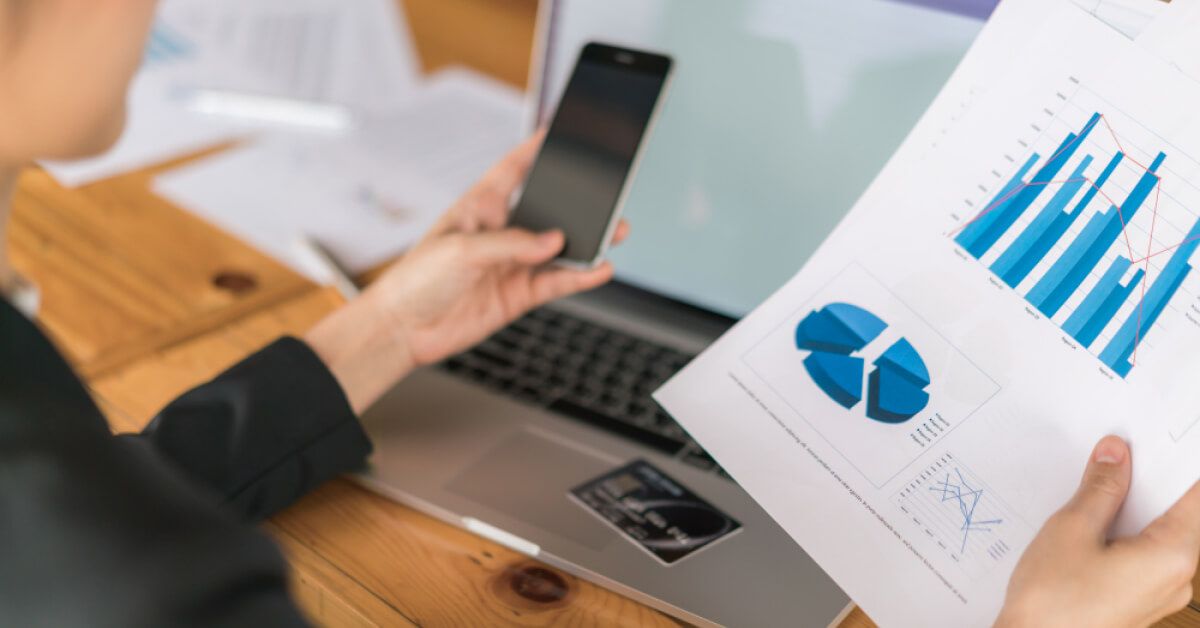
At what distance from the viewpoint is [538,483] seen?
63 centimetres

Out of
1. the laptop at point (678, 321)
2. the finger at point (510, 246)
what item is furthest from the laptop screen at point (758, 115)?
the finger at point (510, 246)

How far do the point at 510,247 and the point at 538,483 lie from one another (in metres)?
0.17

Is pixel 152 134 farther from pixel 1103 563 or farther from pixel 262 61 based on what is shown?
pixel 1103 563

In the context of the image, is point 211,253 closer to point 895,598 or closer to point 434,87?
point 434,87

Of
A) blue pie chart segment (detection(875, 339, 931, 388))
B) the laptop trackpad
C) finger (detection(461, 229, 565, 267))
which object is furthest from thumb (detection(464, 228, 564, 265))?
blue pie chart segment (detection(875, 339, 931, 388))

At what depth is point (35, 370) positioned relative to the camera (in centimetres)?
31

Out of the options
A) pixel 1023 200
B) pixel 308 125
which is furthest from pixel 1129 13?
pixel 308 125

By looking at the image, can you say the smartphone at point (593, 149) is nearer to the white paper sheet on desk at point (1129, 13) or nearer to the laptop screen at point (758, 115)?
the laptop screen at point (758, 115)

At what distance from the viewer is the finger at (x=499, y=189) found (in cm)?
77

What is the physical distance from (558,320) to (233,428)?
0.29m

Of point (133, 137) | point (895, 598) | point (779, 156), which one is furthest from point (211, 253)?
point (895, 598)

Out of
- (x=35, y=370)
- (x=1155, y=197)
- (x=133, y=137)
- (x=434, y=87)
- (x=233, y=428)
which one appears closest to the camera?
(x=35, y=370)

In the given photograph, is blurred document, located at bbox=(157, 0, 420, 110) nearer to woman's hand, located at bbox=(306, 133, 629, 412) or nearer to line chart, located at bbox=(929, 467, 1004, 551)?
woman's hand, located at bbox=(306, 133, 629, 412)

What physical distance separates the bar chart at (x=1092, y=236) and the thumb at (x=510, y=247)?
283mm
